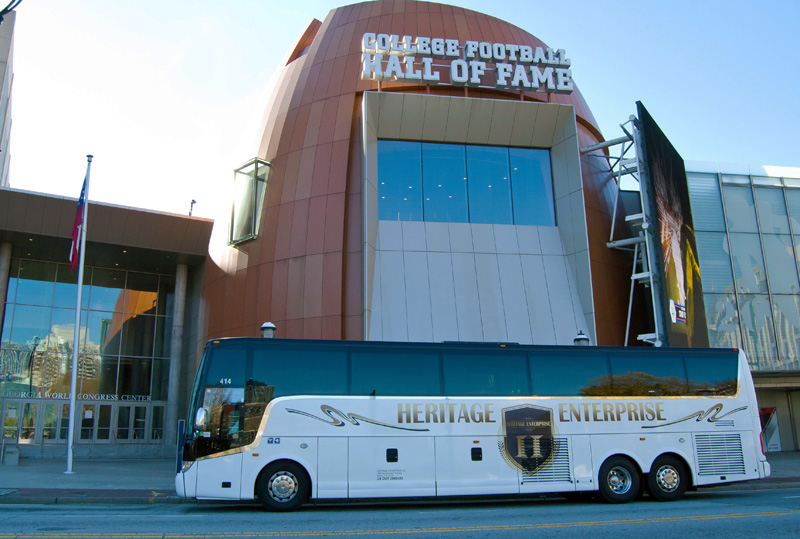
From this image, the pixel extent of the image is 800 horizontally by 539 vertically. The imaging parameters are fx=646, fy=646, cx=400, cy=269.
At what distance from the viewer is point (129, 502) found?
14250 millimetres

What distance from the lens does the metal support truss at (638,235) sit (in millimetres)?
23344

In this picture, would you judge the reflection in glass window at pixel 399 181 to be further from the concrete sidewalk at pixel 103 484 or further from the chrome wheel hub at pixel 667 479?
the chrome wheel hub at pixel 667 479

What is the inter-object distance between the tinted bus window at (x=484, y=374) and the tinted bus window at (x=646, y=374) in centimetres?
222

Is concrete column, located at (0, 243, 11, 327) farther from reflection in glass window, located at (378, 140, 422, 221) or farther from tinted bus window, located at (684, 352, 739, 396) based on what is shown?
tinted bus window, located at (684, 352, 739, 396)

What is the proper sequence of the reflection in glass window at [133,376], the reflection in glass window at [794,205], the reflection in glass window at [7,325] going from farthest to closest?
the reflection in glass window at [133,376], the reflection in glass window at [794,205], the reflection in glass window at [7,325]

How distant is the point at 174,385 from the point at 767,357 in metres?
27.2

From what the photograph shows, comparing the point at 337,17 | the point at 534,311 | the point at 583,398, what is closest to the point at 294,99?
the point at 337,17

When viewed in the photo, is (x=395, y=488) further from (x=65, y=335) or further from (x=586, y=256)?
(x=65, y=335)

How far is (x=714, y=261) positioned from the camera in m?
29.2

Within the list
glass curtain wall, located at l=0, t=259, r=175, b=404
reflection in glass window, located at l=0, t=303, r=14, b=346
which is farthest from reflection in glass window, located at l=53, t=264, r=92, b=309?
reflection in glass window, located at l=0, t=303, r=14, b=346

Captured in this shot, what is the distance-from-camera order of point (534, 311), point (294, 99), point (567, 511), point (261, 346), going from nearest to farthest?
point (567, 511), point (261, 346), point (534, 311), point (294, 99)

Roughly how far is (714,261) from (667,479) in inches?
685

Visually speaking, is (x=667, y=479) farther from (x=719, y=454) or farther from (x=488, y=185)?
(x=488, y=185)

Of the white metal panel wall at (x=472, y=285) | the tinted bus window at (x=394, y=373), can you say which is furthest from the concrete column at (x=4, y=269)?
the tinted bus window at (x=394, y=373)
